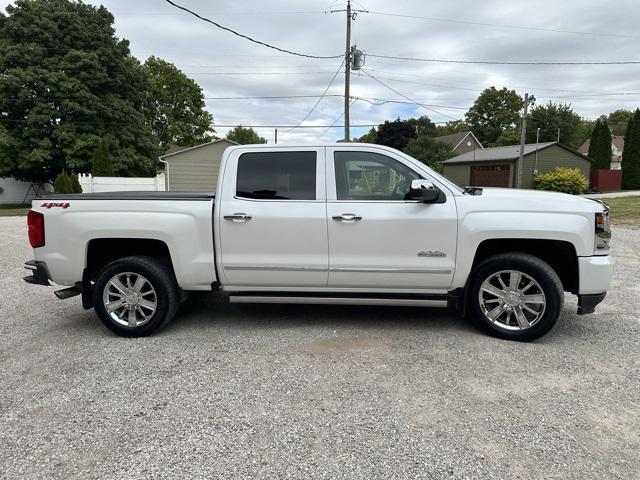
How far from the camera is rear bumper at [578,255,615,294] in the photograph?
13.8 ft

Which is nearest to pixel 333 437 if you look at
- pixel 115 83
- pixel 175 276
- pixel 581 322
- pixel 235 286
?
pixel 235 286

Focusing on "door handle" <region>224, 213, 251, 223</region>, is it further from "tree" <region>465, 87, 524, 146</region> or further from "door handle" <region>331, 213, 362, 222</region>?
"tree" <region>465, 87, 524, 146</region>

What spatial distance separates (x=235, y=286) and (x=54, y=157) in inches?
1140

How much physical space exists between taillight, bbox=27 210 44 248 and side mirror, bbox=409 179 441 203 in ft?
12.0

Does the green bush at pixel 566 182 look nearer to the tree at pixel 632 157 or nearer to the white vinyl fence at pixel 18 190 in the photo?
the tree at pixel 632 157

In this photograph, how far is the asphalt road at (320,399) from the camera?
2.61 metres

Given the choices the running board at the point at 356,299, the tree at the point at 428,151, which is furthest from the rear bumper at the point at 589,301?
the tree at the point at 428,151

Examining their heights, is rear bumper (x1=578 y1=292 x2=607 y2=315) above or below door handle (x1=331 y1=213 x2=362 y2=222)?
below

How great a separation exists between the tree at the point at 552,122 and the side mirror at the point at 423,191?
70022mm

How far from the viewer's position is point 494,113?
246 ft

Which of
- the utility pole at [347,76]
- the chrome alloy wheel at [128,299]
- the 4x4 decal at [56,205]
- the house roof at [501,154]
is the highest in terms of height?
the utility pole at [347,76]

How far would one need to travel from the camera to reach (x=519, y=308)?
171 inches

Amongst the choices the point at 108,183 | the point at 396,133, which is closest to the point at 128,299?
the point at 108,183

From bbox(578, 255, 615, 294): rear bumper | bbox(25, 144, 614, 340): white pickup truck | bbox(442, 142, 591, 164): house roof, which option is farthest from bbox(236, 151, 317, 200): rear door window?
bbox(442, 142, 591, 164): house roof
